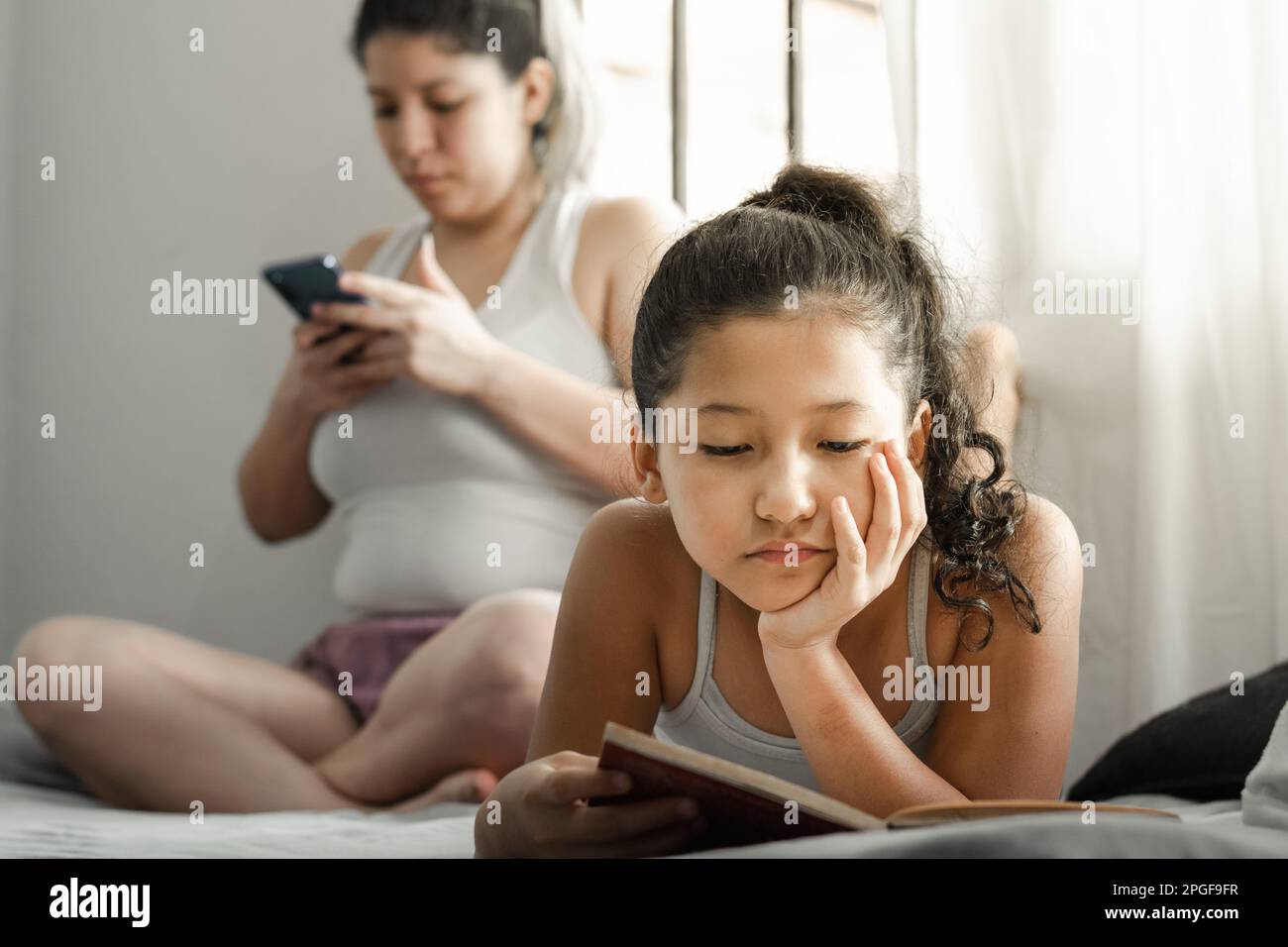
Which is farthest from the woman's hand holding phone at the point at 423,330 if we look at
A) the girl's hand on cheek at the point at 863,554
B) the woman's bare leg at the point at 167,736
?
the girl's hand on cheek at the point at 863,554

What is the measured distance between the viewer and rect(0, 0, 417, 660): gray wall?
170cm

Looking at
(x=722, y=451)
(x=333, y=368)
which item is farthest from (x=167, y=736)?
(x=722, y=451)

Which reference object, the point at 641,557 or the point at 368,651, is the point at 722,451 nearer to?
the point at 641,557

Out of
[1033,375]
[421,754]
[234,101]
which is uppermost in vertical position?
[234,101]

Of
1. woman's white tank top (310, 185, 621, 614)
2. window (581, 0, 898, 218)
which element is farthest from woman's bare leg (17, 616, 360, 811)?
window (581, 0, 898, 218)

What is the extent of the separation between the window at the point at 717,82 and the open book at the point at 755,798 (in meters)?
1.22

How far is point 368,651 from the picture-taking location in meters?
1.13

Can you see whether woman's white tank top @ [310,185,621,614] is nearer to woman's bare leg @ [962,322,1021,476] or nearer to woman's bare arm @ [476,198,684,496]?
woman's bare arm @ [476,198,684,496]

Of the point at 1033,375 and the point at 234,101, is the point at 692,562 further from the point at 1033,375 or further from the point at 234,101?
the point at 234,101

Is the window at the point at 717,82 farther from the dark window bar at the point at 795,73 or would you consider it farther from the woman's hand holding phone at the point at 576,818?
the woman's hand holding phone at the point at 576,818

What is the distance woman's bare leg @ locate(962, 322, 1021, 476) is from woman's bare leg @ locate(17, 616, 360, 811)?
24.5 inches

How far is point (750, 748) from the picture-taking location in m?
0.78
